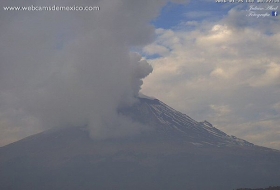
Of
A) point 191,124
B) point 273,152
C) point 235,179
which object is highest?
point 191,124

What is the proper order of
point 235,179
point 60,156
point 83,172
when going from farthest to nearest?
1. point 60,156
2. point 83,172
3. point 235,179

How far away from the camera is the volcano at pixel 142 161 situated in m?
141

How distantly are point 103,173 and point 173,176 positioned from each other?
24.9 meters

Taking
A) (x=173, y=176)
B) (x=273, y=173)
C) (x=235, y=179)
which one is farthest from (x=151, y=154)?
(x=273, y=173)

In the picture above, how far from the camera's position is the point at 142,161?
155 m

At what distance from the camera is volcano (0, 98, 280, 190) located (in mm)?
140675

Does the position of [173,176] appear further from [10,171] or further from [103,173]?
[10,171]

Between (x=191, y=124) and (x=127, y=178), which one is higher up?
(x=191, y=124)

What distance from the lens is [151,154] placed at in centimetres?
16000

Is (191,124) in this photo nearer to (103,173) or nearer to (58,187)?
(103,173)

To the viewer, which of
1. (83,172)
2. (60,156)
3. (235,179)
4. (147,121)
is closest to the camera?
(235,179)

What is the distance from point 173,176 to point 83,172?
32928 millimetres

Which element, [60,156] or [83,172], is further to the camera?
[60,156]

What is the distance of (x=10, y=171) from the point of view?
159 metres
